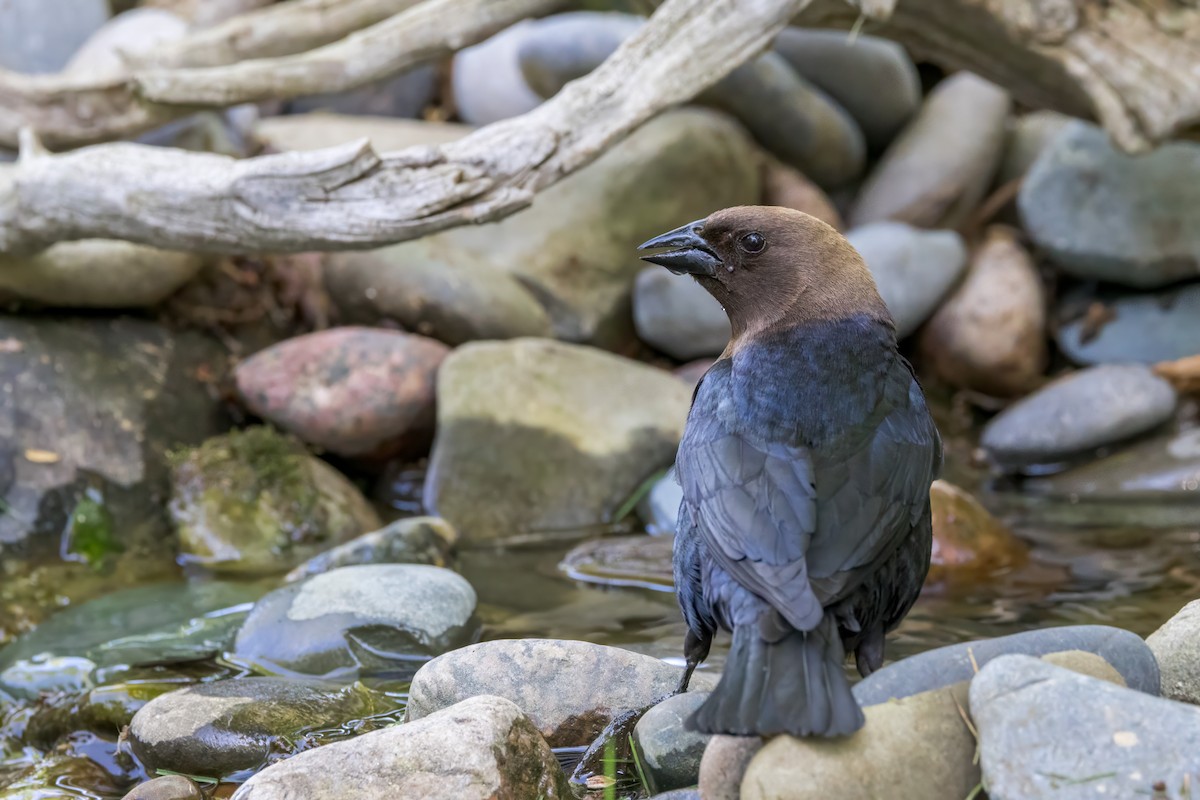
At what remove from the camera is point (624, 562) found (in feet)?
16.8

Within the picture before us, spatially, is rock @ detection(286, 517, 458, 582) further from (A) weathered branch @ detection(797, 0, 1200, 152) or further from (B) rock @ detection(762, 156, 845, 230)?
(B) rock @ detection(762, 156, 845, 230)

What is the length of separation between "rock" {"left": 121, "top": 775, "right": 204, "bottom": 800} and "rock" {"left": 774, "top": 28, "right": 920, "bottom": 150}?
19.1 ft

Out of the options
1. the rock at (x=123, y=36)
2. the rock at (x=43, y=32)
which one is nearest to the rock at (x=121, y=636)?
the rock at (x=123, y=36)

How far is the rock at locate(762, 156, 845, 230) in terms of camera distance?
728cm

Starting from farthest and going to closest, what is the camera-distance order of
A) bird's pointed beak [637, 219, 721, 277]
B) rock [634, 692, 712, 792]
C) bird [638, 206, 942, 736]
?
1. bird's pointed beak [637, 219, 721, 277]
2. rock [634, 692, 712, 792]
3. bird [638, 206, 942, 736]

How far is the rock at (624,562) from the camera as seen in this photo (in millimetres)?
4984

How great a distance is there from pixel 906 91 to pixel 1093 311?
1827 mm

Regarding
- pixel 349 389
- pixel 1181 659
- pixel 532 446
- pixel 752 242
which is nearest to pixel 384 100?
pixel 349 389

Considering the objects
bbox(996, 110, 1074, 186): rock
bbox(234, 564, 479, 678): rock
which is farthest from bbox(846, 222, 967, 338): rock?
A: bbox(234, 564, 479, 678): rock

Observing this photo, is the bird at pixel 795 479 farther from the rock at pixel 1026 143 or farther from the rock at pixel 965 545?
the rock at pixel 1026 143

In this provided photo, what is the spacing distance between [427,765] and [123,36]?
6.67m

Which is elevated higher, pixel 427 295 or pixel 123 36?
pixel 123 36

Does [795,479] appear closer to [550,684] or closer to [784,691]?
[784,691]

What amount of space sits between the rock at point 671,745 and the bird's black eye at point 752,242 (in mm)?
1188
